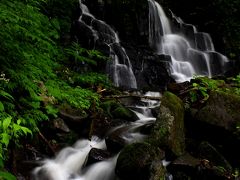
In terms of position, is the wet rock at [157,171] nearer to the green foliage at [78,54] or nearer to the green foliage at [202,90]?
the green foliage at [202,90]

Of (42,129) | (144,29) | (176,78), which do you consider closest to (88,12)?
(144,29)

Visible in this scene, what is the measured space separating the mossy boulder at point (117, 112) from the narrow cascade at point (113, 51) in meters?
3.38

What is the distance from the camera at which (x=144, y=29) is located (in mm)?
15078

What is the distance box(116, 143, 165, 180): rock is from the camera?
5000 millimetres

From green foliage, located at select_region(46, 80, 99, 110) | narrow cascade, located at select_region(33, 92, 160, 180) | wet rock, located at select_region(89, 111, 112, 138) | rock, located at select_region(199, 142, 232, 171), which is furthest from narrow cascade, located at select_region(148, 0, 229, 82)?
rock, located at select_region(199, 142, 232, 171)

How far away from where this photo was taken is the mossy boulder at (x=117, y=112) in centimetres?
771

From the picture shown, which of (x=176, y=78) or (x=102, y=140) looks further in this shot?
(x=176, y=78)

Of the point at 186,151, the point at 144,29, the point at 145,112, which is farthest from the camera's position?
the point at 144,29

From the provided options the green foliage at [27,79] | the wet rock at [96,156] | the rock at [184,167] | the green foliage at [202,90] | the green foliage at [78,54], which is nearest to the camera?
the green foliage at [27,79]

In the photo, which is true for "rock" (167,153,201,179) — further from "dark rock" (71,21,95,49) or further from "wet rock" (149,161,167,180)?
"dark rock" (71,21,95,49)

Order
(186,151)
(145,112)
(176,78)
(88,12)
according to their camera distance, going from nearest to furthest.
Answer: (186,151)
(145,112)
(176,78)
(88,12)

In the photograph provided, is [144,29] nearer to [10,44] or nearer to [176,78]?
[176,78]

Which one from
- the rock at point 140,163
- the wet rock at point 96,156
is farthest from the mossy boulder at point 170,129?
the wet rock at point 96,156

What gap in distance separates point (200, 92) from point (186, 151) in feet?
7.48
